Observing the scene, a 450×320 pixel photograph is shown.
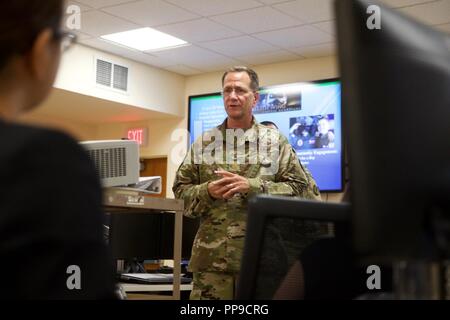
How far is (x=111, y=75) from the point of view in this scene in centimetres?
661

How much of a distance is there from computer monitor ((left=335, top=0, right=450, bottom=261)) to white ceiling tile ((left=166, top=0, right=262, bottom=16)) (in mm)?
4428

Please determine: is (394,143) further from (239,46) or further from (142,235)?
(239,46)

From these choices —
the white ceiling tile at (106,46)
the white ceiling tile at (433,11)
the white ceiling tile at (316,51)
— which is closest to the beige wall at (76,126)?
the white ceiling tile at (106,46)

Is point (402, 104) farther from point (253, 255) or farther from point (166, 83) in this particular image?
point (166, 83)

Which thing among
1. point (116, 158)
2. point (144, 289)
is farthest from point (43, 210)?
point (144, 289)

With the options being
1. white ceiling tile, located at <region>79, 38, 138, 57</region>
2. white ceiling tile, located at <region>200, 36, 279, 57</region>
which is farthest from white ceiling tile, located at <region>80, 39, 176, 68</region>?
white ceiling tile, located at <region>200, 36, 279, 57</region>

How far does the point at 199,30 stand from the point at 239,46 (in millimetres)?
576

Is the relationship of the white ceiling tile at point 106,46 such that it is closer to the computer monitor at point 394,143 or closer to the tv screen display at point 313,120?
the tv screen display at point 313,120

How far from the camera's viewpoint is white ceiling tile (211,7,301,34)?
5246 millimetres

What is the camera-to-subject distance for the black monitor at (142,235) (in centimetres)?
396

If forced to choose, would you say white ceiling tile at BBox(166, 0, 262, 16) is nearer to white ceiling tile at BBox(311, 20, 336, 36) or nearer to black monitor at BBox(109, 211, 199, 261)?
white ceiling tile at BBox(311, 20, 336, 36)

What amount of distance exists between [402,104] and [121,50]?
19.6 feet
